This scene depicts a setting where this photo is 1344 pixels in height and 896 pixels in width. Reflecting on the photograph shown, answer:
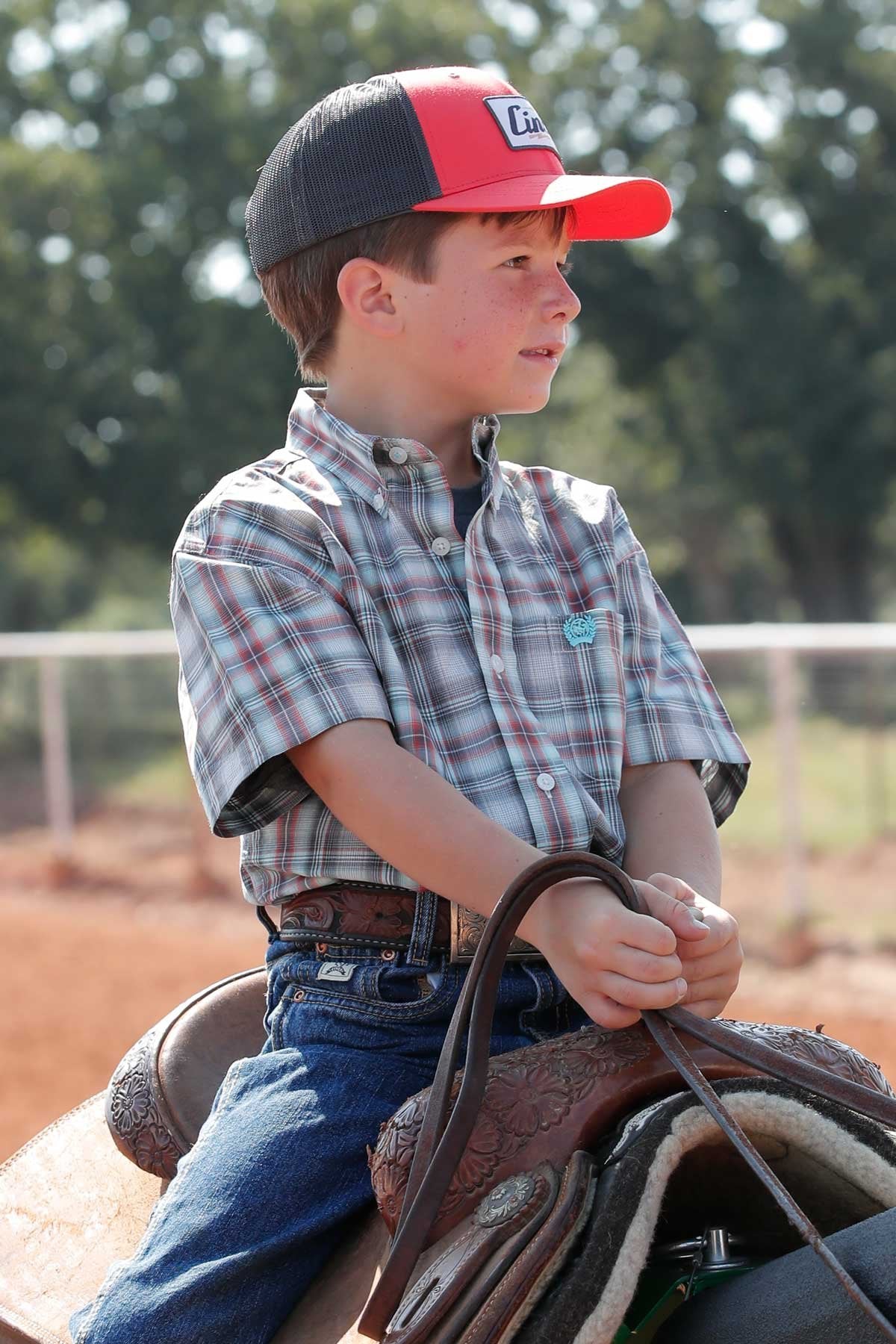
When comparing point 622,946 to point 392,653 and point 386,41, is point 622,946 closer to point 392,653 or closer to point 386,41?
point 392,653

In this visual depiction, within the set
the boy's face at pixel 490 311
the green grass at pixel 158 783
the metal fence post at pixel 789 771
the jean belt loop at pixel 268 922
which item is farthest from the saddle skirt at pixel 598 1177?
the green grass at pixel 158 783

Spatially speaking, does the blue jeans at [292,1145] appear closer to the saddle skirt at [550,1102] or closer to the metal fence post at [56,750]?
the saddle skirt at [550,1102]

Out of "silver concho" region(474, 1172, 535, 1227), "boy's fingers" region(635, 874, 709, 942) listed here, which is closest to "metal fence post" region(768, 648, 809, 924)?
"boy's fingers" region(635, 874, 709, 942)

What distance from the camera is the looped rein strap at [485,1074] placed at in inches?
44.4

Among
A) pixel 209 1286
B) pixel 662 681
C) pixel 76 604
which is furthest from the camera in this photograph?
pixel 76 604

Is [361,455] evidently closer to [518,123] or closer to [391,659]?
[391,659]

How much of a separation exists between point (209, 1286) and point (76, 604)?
105ft

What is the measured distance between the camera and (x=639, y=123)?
24188 mm

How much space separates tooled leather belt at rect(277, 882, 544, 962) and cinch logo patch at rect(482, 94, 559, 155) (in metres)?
0.85

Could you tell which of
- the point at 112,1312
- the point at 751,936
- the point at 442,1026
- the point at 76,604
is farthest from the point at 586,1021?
the point at 76,604

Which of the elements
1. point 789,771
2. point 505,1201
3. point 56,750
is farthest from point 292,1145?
point 56,750

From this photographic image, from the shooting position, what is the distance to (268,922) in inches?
64.6

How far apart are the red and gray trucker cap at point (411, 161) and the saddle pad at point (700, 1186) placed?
97 cm

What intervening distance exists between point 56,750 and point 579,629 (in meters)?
7.78
